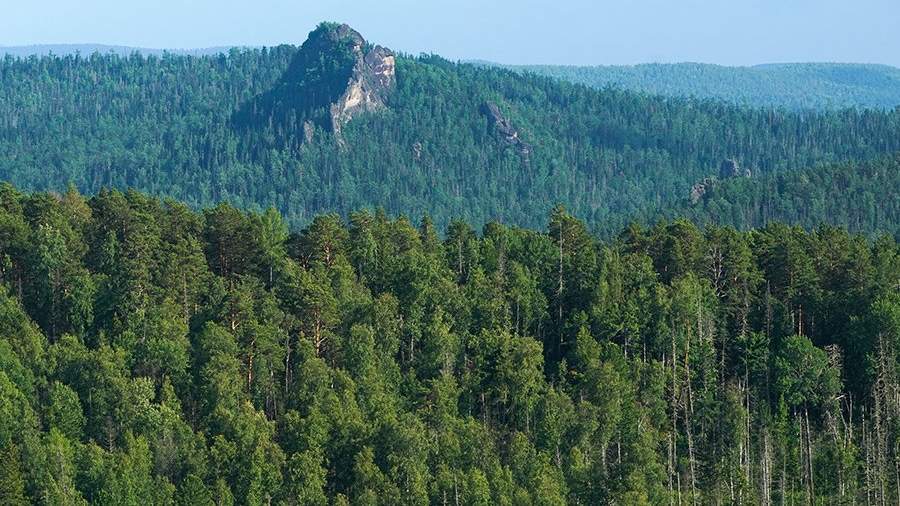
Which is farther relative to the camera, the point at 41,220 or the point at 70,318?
the point at 41,220

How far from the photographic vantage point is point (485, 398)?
87062mm

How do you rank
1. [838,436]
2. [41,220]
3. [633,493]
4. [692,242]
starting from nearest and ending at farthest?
[633,493] → [838,436] → [41,220] → [692,242]

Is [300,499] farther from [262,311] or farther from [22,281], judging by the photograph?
[22,281]

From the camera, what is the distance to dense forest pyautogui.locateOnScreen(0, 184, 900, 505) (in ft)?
245

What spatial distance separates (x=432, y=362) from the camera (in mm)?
87438

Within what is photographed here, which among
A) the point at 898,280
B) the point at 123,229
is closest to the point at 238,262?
the point at 123,229

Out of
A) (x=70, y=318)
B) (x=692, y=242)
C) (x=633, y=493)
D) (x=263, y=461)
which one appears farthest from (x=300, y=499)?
(x=692, y=242)

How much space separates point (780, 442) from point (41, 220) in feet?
147

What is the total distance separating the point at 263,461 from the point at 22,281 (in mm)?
24207

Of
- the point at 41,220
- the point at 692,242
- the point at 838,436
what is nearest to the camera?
the point at 838,436

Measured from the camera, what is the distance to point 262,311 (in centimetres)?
8731

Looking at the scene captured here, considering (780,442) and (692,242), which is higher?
(692,242)

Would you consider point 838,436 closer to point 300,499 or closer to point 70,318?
point 300,499

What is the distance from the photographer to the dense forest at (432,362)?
7469 cm
